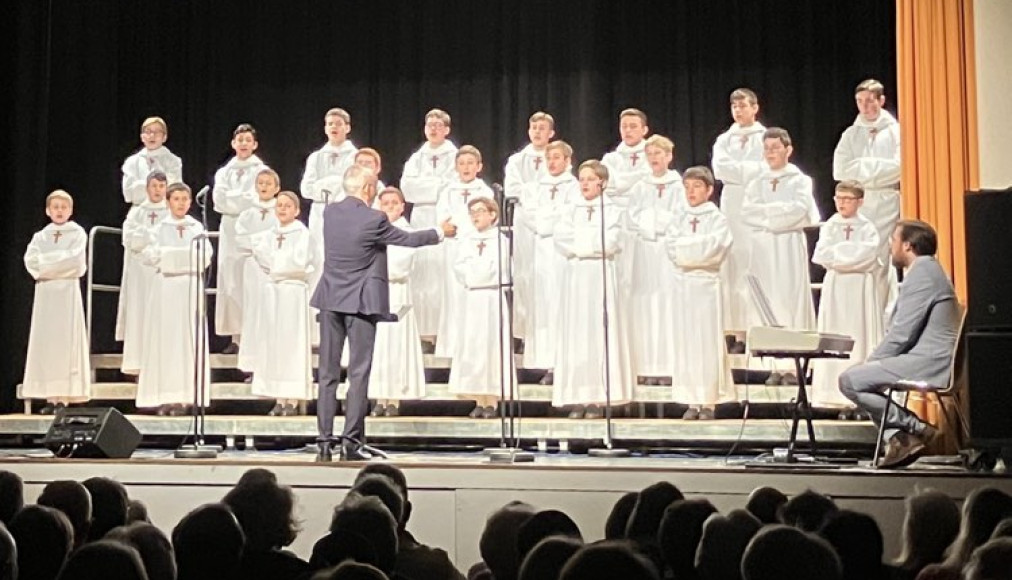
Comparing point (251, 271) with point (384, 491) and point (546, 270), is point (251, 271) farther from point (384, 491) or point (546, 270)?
point (384, 491)

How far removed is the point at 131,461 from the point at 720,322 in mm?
4033

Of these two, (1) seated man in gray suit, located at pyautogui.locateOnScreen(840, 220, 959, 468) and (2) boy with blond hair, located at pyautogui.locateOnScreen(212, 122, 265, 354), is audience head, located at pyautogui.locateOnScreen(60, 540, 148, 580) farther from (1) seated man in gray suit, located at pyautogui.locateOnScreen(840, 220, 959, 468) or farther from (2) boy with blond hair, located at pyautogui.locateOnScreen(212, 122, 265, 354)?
(2) boy with blond hair, located at pyautogui.locateOnScreen(212, 122, 265, 354)

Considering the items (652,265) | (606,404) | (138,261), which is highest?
(138,261)

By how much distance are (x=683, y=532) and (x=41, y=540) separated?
1.79 metres

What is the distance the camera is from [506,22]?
11.7 metres

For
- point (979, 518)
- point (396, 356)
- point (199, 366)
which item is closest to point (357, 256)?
point (199, 366)

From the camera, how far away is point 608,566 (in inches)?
106

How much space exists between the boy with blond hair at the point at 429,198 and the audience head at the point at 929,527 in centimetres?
649

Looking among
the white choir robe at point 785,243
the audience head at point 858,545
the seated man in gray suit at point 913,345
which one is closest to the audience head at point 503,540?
the audience head at point 858,545

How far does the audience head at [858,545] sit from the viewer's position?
3385 millimetres

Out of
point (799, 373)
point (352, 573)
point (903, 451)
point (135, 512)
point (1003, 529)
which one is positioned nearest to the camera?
point (352, 573)

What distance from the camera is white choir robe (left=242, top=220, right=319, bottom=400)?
948cm

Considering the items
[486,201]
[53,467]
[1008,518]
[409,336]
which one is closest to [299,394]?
[409,336]

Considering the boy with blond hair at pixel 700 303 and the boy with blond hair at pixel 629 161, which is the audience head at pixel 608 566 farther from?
the boy with blond hair at pixel 629 161
